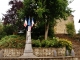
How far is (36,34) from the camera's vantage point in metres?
26.3

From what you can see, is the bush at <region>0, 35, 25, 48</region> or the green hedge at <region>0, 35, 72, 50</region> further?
the bush at <region>0, 35, 25, 48</region>

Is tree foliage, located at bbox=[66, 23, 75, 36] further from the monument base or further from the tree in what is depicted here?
the monument base

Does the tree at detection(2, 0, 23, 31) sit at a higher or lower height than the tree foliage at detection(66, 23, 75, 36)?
higher

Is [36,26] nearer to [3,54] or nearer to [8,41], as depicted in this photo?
[8,41]

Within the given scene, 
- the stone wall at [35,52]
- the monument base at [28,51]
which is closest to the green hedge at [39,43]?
the stone wall at [35,52]

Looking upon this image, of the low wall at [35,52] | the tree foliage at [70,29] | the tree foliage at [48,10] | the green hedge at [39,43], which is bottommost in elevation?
the low wall at [35,52]

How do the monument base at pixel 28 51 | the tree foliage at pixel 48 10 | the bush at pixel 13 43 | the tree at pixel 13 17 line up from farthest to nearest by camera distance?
1. the tree at pixel 13 17
2. the tree foliage at pixel 48 10
3. the bush at pixel 13 43
4. the monument base at pixel 28 51

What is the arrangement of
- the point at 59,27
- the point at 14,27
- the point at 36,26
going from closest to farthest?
the point at 36,26 < the point at 14,27 < the point at 59,27

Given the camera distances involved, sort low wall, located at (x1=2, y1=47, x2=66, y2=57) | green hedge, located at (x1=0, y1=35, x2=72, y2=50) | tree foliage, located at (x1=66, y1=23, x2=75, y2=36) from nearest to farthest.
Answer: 1. low wall, located at (x1=2, y1=47, x2=66, y2=57)
2. green hedge, located at (x1=0, y1=35, x2=72, y2=50)
3. tree foliage, located at (x1=66, y1=23, x2=75, y2=36)

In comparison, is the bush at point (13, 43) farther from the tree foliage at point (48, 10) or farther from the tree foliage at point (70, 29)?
the tree foliage at point (70, 29)

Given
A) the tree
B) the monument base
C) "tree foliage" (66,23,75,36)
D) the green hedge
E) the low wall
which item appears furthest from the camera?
"tree foliage" (66,23,75,36)

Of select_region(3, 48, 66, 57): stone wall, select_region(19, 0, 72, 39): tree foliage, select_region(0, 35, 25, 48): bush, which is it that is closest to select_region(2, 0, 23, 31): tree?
select_region(19, 0, 72, 39): tree foliage

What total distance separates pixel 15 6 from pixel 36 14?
530cm

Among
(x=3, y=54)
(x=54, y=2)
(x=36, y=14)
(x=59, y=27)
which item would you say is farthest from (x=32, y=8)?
(x=59, y=27)
